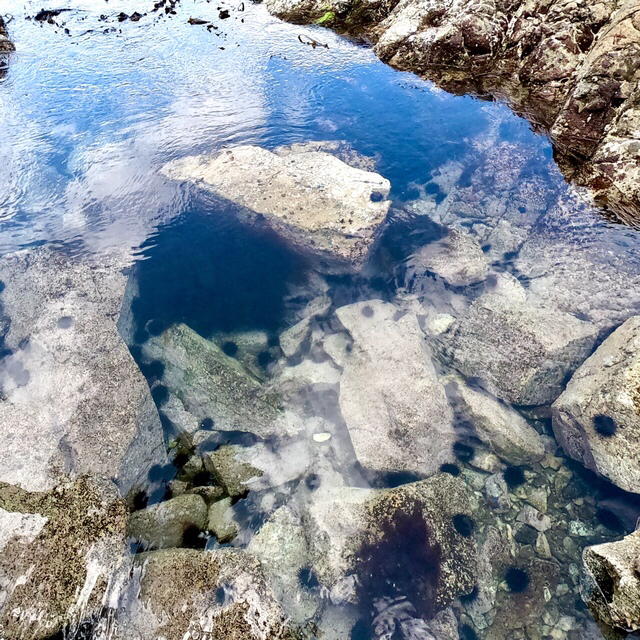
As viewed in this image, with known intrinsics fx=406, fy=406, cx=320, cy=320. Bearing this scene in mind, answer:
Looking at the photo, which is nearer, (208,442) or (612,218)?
(208,442)

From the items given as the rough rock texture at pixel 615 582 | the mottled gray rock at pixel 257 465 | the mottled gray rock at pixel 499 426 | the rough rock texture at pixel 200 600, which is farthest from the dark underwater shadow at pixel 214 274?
the rough rock texture at pixel 615 582

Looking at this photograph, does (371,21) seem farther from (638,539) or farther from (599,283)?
(638,539)

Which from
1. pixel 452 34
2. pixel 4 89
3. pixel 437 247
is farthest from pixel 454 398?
pixel 4 89

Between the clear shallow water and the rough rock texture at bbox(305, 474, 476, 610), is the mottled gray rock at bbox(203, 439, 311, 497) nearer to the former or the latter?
the clear shallow water

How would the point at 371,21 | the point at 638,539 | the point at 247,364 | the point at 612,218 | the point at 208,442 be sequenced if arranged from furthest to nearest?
the point at 371,21
the point at 612,218
the point at 247,364
the point at 208,442
the point at 638,539

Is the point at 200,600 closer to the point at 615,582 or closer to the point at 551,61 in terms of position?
the point at 615,582


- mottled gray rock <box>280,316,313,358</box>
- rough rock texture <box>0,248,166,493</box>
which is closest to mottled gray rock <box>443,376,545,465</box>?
mottled gray rock <box>280,316,313,358</box>
